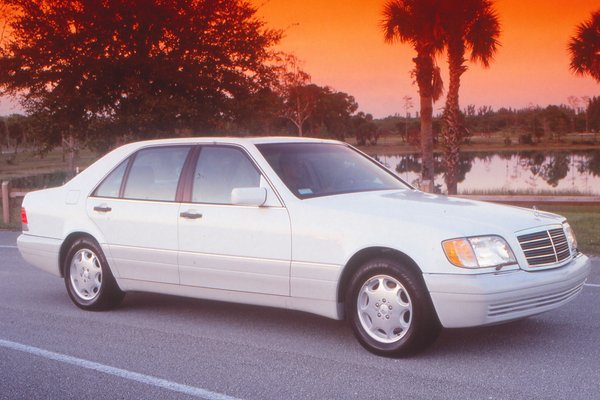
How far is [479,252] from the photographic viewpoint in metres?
5.98

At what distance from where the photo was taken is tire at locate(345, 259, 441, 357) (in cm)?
605

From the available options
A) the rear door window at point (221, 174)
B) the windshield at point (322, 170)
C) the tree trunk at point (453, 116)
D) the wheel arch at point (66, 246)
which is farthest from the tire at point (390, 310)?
the tree trunk at point (453, 116)

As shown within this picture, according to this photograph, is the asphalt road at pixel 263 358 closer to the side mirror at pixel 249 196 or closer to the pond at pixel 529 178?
the side mirror at pixel 249 196

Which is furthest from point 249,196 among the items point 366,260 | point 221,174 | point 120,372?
point 120,372

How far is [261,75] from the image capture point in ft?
90.2

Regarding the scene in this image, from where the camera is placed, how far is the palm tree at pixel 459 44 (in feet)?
102

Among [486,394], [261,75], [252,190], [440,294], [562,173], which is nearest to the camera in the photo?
[486,394]

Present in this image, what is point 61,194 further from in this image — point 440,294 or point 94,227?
point 440,294

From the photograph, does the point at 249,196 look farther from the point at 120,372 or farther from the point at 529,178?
the point at 529,178

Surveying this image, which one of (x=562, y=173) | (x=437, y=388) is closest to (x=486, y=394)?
(x=437, y=388)

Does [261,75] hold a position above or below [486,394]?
above

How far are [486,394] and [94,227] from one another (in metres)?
4.30

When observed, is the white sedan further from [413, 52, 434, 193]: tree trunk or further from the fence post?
[413, 52, 434, 193]: tree trunk

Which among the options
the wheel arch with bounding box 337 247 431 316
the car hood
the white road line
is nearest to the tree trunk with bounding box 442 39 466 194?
the car hood
